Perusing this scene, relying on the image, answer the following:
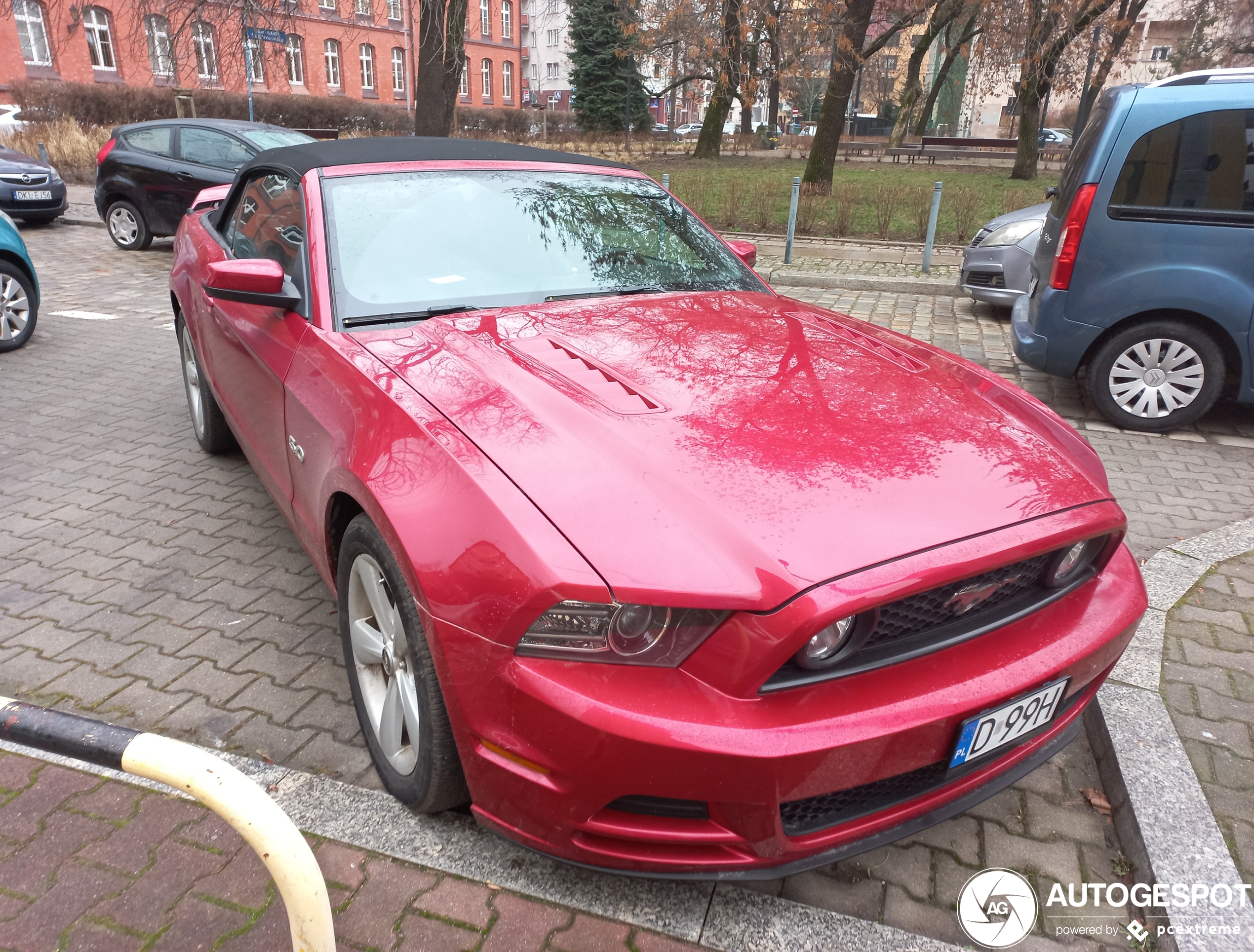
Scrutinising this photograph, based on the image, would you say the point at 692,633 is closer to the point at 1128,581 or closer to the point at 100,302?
the point at 1128,581

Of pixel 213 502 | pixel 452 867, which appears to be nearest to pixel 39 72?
pixel 213 502

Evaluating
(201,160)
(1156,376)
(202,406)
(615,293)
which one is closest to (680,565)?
(615,293)

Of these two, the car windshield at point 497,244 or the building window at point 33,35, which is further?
the building window at point 33,35

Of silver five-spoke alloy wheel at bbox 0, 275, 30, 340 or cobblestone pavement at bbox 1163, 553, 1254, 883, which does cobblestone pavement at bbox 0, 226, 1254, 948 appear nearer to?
cobblestone pavement at bbox 1163, 553, 1254, 883

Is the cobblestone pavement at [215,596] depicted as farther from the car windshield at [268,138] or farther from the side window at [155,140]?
the side window at [155,140]

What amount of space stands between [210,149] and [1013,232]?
9.64 metres

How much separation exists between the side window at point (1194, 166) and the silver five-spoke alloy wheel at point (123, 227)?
1187 cm

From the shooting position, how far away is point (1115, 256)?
5.04m

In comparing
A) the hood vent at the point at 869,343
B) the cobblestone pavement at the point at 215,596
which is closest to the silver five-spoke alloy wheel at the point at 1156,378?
the cobblestone pavement at the point at 215,596

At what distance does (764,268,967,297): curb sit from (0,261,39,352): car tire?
6.98 metres

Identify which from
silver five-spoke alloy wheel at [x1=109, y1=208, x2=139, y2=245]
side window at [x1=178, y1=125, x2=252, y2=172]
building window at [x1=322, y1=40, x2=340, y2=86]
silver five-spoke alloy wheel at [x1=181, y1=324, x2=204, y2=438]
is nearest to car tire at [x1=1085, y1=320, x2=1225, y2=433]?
silver five-spoke alloy wheel at [x1=181, y1=324, x2=204, y2=438]

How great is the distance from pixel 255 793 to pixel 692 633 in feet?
2.66

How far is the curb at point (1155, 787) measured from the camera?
2.05 m

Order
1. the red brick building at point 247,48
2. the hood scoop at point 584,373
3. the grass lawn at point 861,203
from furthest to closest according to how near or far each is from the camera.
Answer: the red brick building at point 247,48 < the grass lawn at point 861,203 < the hood scoop at point 584,373
